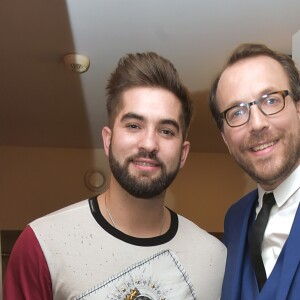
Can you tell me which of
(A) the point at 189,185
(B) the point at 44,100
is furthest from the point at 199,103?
(A) the point at 189,185

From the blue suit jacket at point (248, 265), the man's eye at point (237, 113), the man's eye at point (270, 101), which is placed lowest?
the blue suit jacket at point (248, 265)

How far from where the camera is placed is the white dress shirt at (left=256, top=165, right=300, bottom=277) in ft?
3.51

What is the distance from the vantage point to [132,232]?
1203mm

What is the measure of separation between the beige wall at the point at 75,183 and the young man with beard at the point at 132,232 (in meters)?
2.38

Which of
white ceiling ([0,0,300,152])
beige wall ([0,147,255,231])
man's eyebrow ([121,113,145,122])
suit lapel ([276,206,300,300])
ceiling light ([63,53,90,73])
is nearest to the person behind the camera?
suit lapel ([276,206,300,300])

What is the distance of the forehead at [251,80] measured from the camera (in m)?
1.12

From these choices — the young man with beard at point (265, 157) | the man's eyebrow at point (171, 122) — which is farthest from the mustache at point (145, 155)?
the young man with beard at point (265, 157)

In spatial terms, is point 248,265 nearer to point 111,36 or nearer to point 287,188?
point 287,188

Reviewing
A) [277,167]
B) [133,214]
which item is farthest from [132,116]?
[277,167]

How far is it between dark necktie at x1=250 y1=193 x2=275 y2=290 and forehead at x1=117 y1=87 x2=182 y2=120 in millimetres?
363

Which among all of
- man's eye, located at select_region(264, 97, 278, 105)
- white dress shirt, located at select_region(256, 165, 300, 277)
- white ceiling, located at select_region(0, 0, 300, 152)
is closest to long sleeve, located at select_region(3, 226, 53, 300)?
white dress shirt, located at select_region(256, 165, 300, 277)

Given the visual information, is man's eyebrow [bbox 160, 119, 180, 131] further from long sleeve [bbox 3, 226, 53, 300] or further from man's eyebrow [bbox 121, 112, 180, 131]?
long sleeve [bbox 3, 226, 53, 300]

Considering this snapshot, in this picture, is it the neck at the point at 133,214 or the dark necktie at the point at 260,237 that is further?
the neck at the point at 133,214

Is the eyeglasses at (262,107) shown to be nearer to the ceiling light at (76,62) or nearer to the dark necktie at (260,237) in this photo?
the dark necktie at (260,237)
